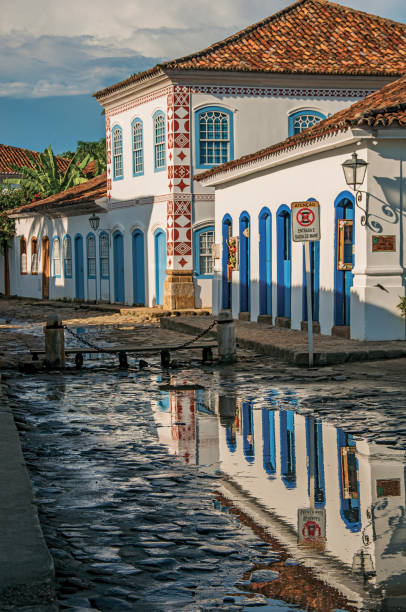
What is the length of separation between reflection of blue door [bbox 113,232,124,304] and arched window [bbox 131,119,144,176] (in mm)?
2900

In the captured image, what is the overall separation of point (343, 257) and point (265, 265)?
4.85 meters

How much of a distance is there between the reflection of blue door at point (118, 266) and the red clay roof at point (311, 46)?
546cm

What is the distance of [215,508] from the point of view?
6215 mm

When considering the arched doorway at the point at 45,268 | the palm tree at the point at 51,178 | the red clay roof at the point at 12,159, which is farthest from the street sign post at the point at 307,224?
the red clay roof at the point at 12,159

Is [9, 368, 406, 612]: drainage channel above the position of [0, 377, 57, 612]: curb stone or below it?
below

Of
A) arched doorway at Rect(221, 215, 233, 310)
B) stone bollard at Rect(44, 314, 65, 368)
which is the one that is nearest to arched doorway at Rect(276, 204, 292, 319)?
arched doorway at Rect(221, 215, 233, 310)

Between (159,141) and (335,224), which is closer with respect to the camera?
(335,224)

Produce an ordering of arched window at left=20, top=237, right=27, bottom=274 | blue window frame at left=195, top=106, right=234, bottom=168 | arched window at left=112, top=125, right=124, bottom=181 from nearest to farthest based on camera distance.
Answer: blue window frame at left=195, top=106, right=234, bottom=168, arched window at left=112, top=125, right=124, bottom=181, arched window at left=20, top=237, right=27, bottom=274

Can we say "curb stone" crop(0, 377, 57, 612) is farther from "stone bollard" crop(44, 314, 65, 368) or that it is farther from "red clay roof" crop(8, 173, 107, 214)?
"red clay roof" crop(8, 173, 107, 214)

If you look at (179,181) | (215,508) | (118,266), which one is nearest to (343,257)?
(215,508)

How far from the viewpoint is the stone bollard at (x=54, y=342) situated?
14406 mm

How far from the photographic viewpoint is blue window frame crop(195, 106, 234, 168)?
100 feet

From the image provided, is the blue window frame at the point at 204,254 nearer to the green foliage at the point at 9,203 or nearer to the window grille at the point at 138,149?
the window grille at the point at 138,149

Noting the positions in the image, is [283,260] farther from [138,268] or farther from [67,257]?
[67,257]
